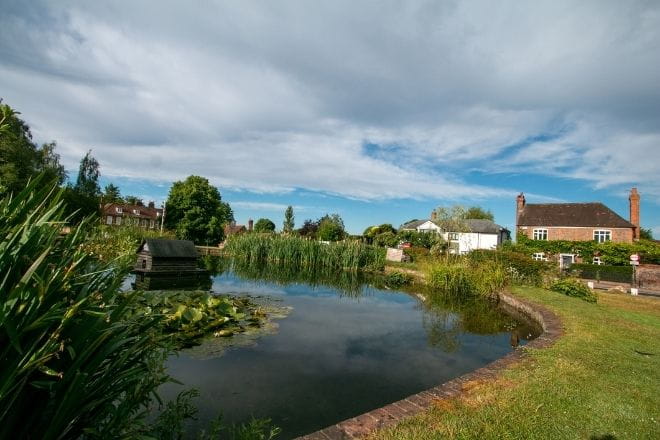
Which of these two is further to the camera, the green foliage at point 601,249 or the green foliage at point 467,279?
the green foliage at point 601,249

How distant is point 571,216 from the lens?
111 ft

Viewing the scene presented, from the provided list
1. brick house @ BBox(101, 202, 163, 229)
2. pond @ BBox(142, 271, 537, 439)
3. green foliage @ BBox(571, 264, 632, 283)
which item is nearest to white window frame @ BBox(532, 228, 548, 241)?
green foliage @ BBox(571, 264, 632, 283)

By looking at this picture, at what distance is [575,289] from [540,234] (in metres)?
25.6

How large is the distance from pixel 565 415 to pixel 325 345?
380 cm

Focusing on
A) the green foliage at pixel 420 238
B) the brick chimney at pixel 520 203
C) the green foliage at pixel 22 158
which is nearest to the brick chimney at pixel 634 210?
the brick chimney at pixel 520 203

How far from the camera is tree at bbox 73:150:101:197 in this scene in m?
33.8

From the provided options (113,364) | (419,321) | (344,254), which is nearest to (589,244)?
(344,254)

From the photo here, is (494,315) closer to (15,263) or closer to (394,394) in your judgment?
(394,394)

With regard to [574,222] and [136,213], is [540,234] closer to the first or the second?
[574,222]

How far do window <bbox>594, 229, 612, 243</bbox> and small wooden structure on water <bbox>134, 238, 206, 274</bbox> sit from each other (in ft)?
115

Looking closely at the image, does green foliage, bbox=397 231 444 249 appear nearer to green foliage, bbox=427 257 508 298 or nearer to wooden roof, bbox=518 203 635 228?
wooden roof, bbox=518 203 635 228

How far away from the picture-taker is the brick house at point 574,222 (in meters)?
30.4

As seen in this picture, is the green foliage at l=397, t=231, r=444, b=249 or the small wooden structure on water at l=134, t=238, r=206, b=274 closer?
the small wooden structure on water at l=134, t=238, r=206, b=274

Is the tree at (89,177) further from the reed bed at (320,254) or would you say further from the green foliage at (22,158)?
the reed bed at (320,254)
